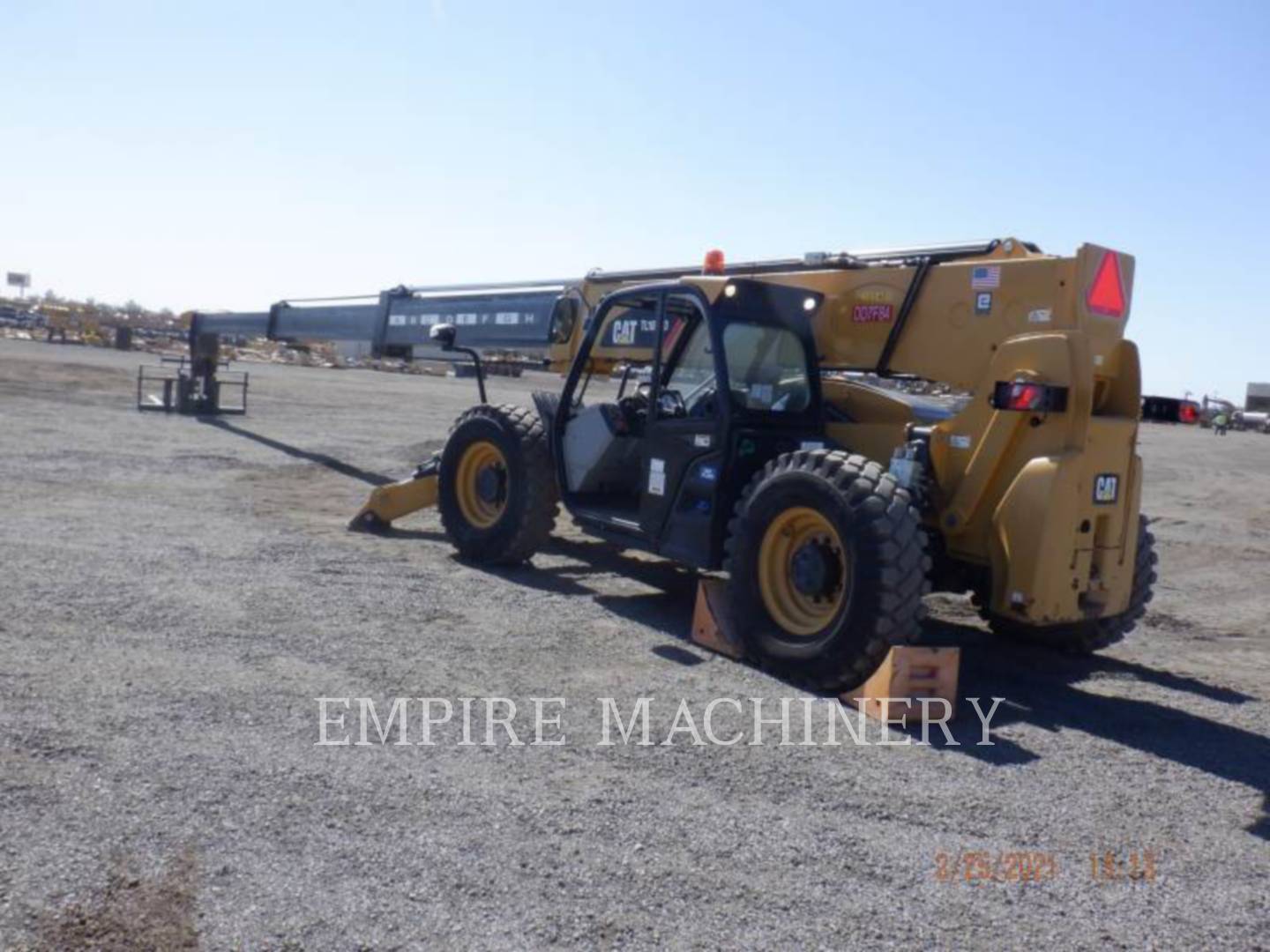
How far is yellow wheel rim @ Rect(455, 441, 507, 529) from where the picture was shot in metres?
10.2

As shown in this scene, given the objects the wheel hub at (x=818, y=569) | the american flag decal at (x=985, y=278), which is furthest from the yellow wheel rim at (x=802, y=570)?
the american flag decal at (x=985, y=278)

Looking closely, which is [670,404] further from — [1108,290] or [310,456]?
[310,456]

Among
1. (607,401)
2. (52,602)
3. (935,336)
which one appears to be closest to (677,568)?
(607,401)

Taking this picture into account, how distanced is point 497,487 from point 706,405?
2.63 meters

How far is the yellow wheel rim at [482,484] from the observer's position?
10.2m

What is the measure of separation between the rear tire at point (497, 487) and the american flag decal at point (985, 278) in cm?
384

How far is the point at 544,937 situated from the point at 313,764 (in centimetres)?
166

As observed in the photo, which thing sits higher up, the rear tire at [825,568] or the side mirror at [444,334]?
the side mirror at [444,334]

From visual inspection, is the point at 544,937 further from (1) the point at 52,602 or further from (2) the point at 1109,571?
(1) the point at 52,602

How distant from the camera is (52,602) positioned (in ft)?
24.4

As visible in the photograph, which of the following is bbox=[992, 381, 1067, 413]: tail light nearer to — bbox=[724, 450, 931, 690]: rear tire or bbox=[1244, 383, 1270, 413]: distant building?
bbox=[724, 450, 931, 690]: rear tire

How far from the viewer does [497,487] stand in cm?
1023

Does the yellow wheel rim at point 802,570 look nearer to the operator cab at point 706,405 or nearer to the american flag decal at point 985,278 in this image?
the operator cab at point 706,405

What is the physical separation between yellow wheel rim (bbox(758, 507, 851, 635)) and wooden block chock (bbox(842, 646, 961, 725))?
0.55 m
